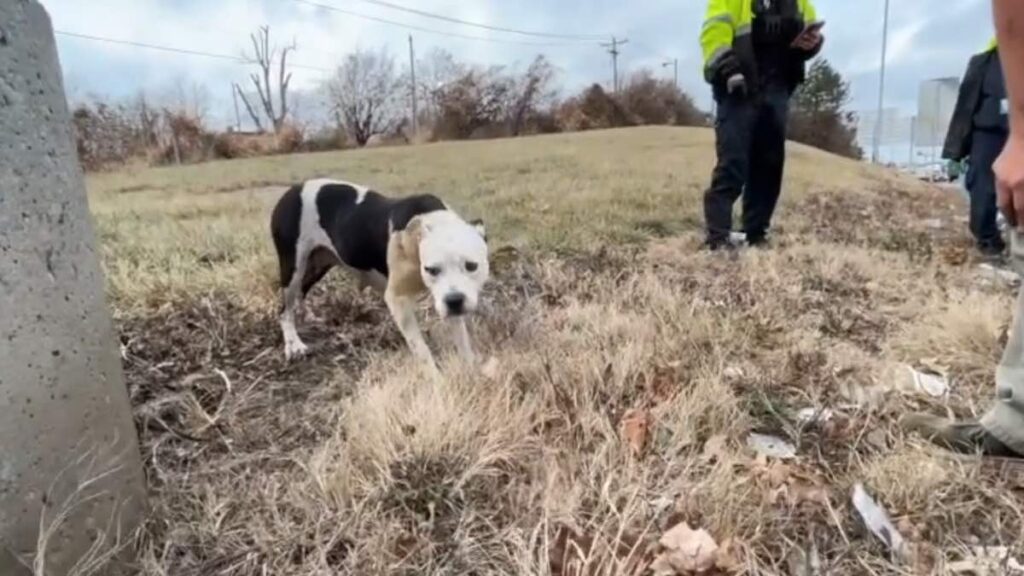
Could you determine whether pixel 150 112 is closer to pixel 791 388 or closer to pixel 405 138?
pixel 405 138

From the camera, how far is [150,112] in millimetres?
5383

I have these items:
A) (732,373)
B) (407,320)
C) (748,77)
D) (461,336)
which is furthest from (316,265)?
(748,77)

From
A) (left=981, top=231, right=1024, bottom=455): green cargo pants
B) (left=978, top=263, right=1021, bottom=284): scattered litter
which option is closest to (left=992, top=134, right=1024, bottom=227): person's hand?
(left=981, top=231, right=1024, bottom=455): green cargo pants

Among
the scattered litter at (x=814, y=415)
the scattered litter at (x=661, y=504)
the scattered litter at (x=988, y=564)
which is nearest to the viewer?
the scattered litter at (x=988, y=564)

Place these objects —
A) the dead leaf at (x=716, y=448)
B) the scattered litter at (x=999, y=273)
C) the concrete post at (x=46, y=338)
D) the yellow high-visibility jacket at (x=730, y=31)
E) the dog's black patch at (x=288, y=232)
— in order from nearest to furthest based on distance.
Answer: the concrete post at (x=46, y=338)
the dead leaf at (x=716, y=448)
the dog's black patch at (x=288, y=232)
the scattered litter at (x=999, y=273)
the yellow high-visibility jacket at (x=730, y=31)

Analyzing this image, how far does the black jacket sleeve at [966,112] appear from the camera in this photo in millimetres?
4598

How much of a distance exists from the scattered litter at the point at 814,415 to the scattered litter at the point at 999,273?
2301 millimetres

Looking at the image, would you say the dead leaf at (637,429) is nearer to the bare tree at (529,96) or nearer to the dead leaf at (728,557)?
the dead leaf at (728,557)

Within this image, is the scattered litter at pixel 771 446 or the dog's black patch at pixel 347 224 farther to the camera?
the dog's black patch at pixel 347 224

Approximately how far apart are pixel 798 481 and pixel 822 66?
36.2 m

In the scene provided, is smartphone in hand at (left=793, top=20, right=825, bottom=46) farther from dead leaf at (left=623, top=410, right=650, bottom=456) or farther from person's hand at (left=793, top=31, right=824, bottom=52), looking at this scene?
dead leaf at (left=623, top=410, right=650, bottom=456)

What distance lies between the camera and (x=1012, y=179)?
56.3 inches

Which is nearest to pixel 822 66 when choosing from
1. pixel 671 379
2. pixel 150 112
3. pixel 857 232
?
pixel 857 232

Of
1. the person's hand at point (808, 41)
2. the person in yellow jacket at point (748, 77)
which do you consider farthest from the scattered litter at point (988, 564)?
the person's hand at point (808, 41)
